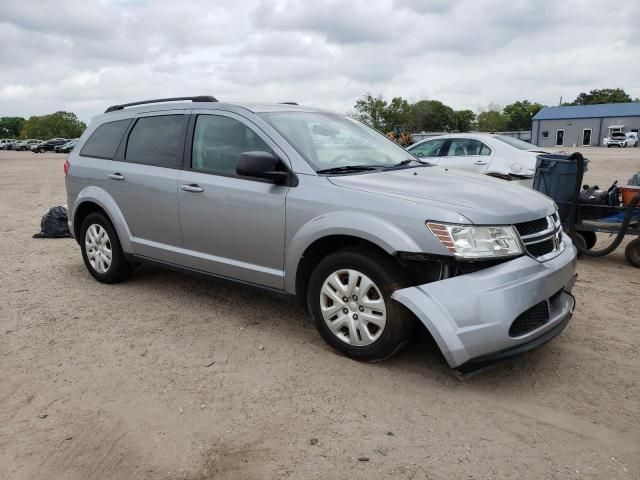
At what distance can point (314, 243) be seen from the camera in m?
3.78

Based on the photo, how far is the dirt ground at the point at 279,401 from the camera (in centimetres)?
270

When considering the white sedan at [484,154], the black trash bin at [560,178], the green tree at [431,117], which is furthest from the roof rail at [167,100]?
the green tree at [431,117]

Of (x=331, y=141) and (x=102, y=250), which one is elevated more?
(x=331, y=141)

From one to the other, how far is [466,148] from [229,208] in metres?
7.49

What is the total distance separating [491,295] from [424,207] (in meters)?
0.65

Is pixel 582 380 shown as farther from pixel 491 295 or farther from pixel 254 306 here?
pixel 254 306

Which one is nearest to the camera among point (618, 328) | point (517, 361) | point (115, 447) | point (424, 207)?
point (115, 447)

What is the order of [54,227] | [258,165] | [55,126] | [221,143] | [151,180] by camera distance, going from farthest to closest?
[55,126] → [54,227] → [151,180] → [221,143] → [258,165]

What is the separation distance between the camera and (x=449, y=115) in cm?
9544

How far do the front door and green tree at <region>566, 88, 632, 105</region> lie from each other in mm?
107769

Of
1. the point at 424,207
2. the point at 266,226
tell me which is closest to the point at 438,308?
the point at 424,207

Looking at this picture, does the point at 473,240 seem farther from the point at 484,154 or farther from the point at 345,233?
the point at 484,154

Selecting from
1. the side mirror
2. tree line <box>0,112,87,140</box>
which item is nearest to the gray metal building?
the side mirror

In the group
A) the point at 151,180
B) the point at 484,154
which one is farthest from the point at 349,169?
the point at 484,154
